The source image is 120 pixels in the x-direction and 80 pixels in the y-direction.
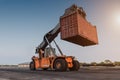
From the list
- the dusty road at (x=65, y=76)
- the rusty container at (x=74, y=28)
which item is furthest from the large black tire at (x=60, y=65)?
the dusty road at (x=65, y=76)

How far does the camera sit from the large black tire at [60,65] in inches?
650

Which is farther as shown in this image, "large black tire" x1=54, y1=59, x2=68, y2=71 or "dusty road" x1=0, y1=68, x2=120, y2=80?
"large black tire" x1=54, y1=59, x2=68, y2=71

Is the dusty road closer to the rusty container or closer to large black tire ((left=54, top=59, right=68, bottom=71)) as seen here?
large black tire ((left=54, top=59, right=68, bottom=71))

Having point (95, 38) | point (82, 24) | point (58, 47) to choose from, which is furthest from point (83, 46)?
point (82, 24)

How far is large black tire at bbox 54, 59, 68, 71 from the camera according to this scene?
1652cm

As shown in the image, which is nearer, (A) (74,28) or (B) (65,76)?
(B) (65,76)

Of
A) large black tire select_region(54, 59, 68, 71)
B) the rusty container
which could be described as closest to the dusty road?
large black tire select_region(54, 59, 68, 71)

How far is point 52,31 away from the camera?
19.8m

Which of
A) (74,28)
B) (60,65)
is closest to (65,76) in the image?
(60,65)

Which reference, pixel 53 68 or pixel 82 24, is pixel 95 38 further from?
pixel 53 68

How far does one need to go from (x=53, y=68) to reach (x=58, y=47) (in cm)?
275

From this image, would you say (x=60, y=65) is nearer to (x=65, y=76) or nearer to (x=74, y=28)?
(x=74, y=28)

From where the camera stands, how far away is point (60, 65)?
16.8m

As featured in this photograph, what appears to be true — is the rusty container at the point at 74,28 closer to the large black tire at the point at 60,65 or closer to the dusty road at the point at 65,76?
the large black tire at the point at 60,65
